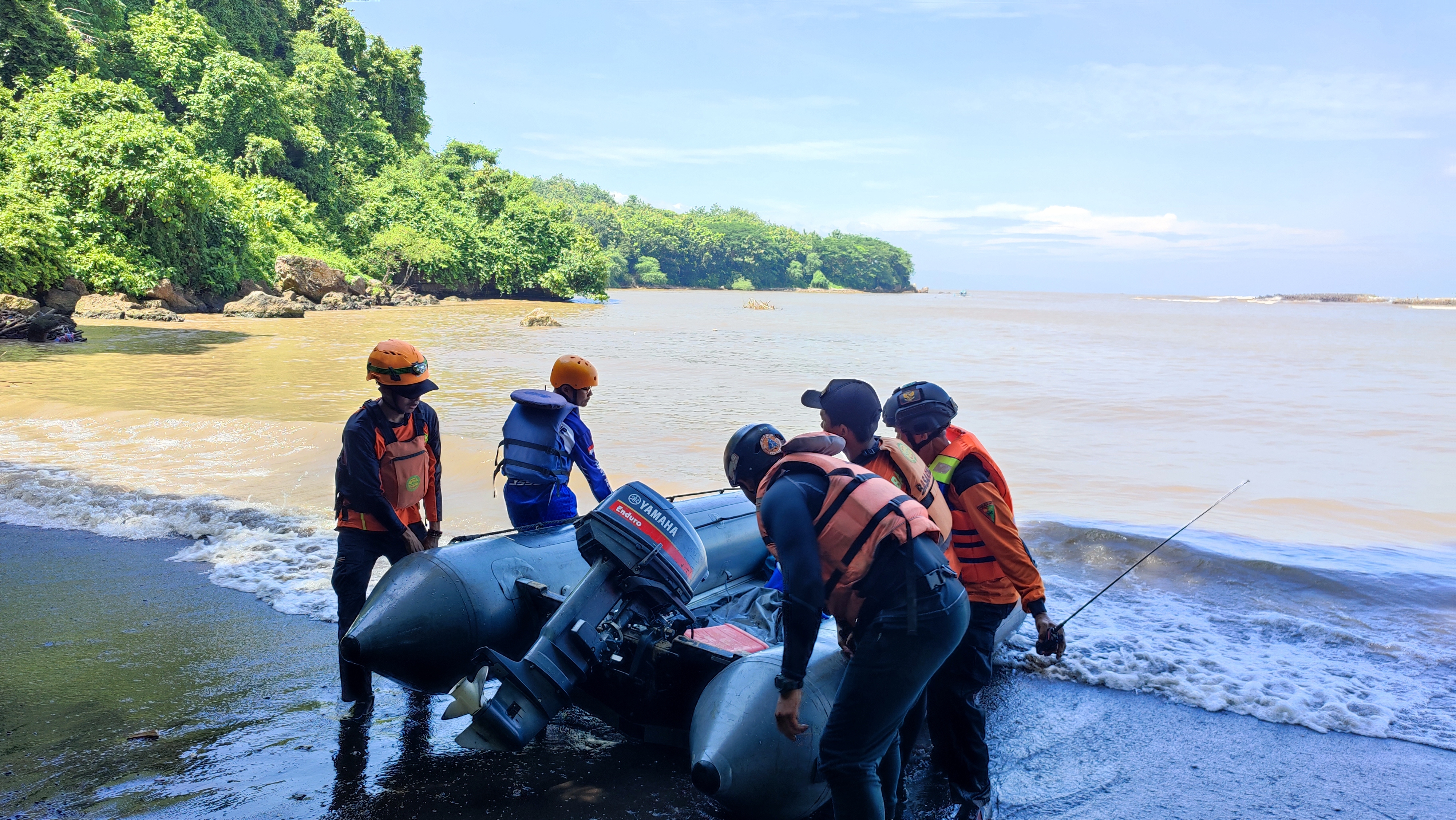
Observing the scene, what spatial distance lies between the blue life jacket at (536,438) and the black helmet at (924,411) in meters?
1.78

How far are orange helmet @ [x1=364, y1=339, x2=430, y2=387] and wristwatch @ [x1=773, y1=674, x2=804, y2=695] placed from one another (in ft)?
6.90

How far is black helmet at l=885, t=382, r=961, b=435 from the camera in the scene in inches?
138

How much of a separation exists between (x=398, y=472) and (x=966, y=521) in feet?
8.11

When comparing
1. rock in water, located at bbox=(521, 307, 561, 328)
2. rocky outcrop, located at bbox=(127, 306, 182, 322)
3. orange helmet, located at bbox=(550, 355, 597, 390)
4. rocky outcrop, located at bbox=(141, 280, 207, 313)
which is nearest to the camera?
orange helmet, located at bbox=(550, 355, 597, 390)

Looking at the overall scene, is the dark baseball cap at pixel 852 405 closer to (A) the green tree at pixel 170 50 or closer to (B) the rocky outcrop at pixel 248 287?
(B) the rocky outcrop at pixel 248 287

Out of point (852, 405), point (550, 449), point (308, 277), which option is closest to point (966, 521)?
point (852, 405)

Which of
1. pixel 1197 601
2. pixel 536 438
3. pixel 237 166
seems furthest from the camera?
pixel 237 166

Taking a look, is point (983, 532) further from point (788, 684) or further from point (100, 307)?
point (100, 307)

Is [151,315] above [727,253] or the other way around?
the other way around

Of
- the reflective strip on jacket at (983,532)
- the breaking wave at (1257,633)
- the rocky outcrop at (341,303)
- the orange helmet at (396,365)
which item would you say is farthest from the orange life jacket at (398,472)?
the rocky outcrop at (341,303)

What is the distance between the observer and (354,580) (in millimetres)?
4094

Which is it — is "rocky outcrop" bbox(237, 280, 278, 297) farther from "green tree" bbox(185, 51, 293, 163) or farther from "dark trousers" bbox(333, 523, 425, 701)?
"dark trousers" bbox(333, 523, 425, 701)

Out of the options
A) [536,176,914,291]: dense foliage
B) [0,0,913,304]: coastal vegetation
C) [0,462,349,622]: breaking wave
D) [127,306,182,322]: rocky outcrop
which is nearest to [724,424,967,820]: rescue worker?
[0,462,349,622]: breaking wave

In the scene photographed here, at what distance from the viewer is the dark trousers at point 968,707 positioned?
3.43 metres
